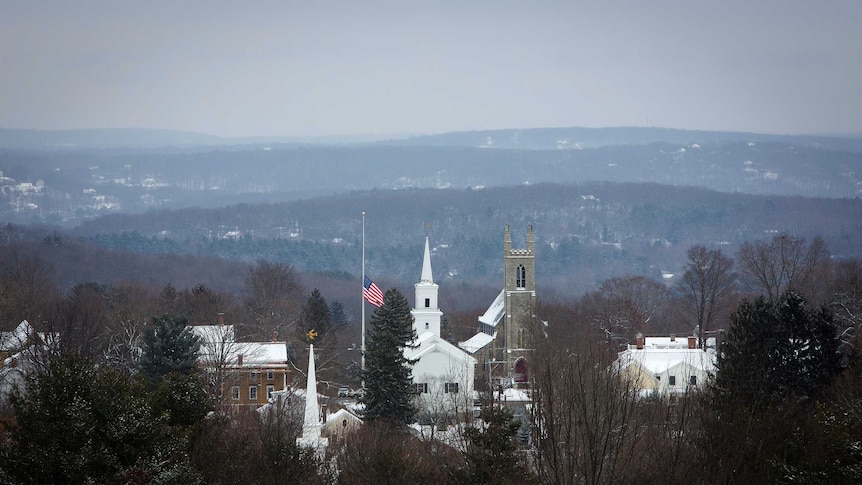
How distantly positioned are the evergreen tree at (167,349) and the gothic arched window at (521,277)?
31479mm

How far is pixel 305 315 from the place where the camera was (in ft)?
302

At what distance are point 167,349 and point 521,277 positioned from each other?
108ft

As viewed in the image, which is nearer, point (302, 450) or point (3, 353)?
point (302, 450)

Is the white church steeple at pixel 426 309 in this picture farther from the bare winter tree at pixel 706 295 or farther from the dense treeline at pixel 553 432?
the dense treeline at pixel 553 432

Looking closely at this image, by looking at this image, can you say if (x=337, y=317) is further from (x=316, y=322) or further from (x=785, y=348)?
(x=785, y=348)

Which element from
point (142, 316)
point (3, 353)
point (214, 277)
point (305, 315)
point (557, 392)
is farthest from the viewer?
point (214, 277)

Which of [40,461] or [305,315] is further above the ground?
[40,461]

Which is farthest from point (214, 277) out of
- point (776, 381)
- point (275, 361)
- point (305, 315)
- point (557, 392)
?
point (557, 392)

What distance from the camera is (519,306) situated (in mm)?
88125

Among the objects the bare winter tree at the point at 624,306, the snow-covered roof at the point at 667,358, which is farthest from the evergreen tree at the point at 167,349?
the bare winter tree at the point at 624,306

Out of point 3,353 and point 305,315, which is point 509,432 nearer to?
point 3,353

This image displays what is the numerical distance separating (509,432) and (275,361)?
34105 millimetres

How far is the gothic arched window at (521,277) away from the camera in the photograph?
88.9 metres

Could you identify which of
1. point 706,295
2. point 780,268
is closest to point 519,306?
point 706,295
